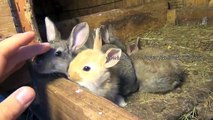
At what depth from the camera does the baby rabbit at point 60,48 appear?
6.53 ft

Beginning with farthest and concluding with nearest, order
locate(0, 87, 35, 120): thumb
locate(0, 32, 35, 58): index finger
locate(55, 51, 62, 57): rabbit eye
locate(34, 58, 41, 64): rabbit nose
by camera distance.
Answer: locate(55, 51, 62, 57): rabbit eye, locate(34, 58, 41, 64): rabbit nose, locate(0, 32, 35, 58): index finger, locate(0, 87, 35, 120): thumb

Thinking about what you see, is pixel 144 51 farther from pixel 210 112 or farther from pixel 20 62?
pixel 20 62

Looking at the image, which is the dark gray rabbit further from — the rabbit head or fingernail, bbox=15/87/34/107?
fingernail, bbox=15/87/34/107

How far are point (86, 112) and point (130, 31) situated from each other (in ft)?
6.22

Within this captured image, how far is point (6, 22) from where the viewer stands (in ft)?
5.65

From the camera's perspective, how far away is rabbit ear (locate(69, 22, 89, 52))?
2.13 meters

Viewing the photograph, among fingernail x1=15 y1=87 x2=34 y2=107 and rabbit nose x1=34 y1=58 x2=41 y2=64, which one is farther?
rabbit nose x1=34 y1=58 x2=41 y2=64

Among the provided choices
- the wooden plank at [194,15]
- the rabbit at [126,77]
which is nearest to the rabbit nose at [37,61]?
the rabbit at [126,77]

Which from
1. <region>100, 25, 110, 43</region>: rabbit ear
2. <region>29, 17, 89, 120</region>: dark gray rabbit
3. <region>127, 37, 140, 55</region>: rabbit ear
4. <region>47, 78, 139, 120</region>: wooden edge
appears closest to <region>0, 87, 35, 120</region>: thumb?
<region>47, 78, 139, 120</region>: wooden edge

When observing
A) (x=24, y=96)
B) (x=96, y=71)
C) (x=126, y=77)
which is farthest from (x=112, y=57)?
(x=24, y=96)

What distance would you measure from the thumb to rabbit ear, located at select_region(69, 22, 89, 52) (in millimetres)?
1243

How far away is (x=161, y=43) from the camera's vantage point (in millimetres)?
2836

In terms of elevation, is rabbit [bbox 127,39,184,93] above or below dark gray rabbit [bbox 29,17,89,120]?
below

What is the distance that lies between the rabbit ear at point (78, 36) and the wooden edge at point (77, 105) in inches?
29.7
